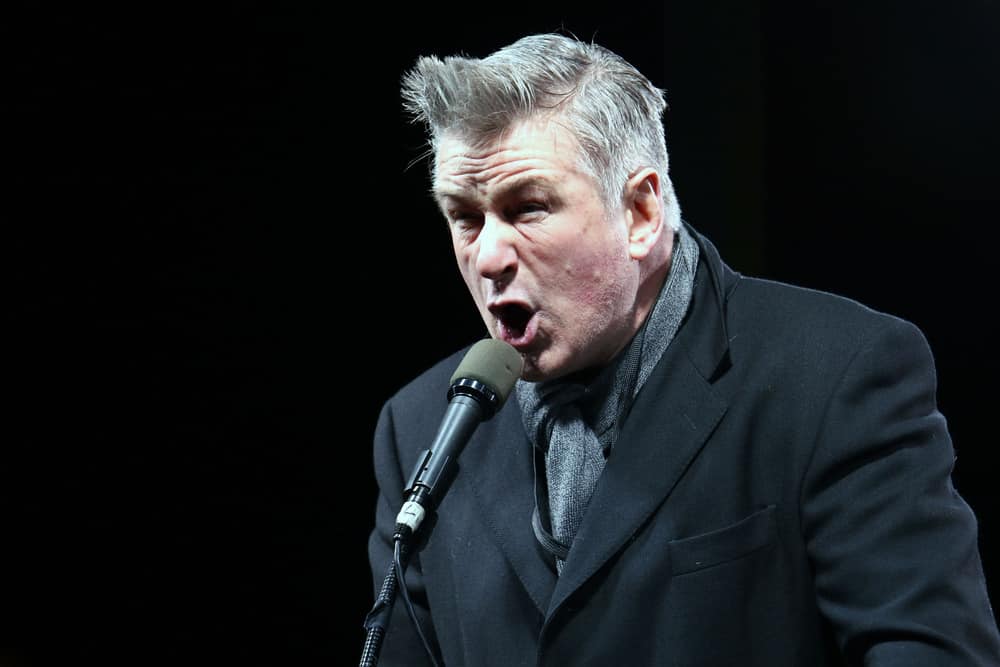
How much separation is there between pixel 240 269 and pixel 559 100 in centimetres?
118

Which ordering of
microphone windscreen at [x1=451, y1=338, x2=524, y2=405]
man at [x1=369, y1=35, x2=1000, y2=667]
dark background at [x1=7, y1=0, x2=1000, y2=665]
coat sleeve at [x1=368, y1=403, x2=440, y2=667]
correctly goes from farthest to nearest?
1. dark background at [x1=7, y1=0, x2=1000, y2=665]
2. coat sleeve at [x1=368, y1=403, x2=440, y2=667]
3. man at [x1=369, y1=35, x2=1000, y2=667]
4. microphone windscreen at [x1=451, y1=338, x2=524, y2=405]

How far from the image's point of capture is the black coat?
1.38m

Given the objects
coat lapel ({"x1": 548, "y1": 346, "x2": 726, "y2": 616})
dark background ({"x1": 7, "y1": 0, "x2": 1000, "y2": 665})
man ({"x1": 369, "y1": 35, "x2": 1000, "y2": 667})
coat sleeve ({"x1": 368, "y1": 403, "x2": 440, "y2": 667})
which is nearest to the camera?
man ({"x1": 369, "y1": 35, "x2": 1000, "y2": 667})

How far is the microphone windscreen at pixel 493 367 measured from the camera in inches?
51.5

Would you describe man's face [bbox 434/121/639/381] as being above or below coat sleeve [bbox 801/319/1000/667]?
above

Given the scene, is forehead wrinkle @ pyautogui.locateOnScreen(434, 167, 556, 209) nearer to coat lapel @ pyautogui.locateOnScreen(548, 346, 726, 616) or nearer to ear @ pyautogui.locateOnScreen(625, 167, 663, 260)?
ear @ pyautogui.locateOnScreen(625, 167, 663, 260)

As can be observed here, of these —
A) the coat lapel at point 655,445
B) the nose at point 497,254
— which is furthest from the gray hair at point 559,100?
the coat lapel at point 655,445

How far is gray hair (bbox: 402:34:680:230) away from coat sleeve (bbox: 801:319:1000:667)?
0.43 m

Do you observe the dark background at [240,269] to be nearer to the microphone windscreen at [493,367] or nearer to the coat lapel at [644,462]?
the coat lapel at [644,462]

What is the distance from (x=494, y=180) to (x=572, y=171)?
4.3 inches

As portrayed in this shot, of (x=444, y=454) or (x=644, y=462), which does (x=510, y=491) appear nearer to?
(x=644, y=462)

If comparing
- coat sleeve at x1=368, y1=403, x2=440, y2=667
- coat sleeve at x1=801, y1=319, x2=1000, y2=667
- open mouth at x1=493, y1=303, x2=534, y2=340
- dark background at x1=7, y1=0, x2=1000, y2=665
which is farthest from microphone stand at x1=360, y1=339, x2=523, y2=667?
dark background at x1=7, y1=0, x2=1000, y2=665

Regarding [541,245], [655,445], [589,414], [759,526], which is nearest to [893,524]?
[759,526]

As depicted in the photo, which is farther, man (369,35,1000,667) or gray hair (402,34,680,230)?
gray hair (402,34,680,230)
